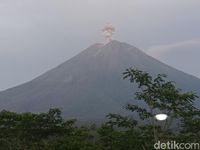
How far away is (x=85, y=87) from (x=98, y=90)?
5406mm

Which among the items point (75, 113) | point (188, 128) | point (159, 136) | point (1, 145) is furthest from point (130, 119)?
point (75, 113)

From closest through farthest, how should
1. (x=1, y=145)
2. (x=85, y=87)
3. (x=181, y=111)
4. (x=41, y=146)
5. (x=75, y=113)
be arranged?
(x=181, y=111)
(x=41, y=146)
(x=1, y=145)
(x=75, y=113)
(x=85, y=87)

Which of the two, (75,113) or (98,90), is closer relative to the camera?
(75,113)

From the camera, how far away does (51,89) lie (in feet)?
644

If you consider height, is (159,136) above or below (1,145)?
below

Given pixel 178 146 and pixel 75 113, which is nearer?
pixel 178 146

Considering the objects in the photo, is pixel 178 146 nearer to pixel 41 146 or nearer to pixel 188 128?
pixel 188 128

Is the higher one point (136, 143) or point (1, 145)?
point (1, 145)

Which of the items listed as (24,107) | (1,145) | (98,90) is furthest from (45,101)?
(1,145)

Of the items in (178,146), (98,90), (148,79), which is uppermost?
(98,90)

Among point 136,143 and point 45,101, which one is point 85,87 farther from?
point 136,143

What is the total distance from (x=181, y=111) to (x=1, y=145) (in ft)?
40.9

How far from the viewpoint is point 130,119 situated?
980cm

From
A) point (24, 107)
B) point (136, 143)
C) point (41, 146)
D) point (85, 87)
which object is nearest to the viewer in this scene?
point (136, 143)
